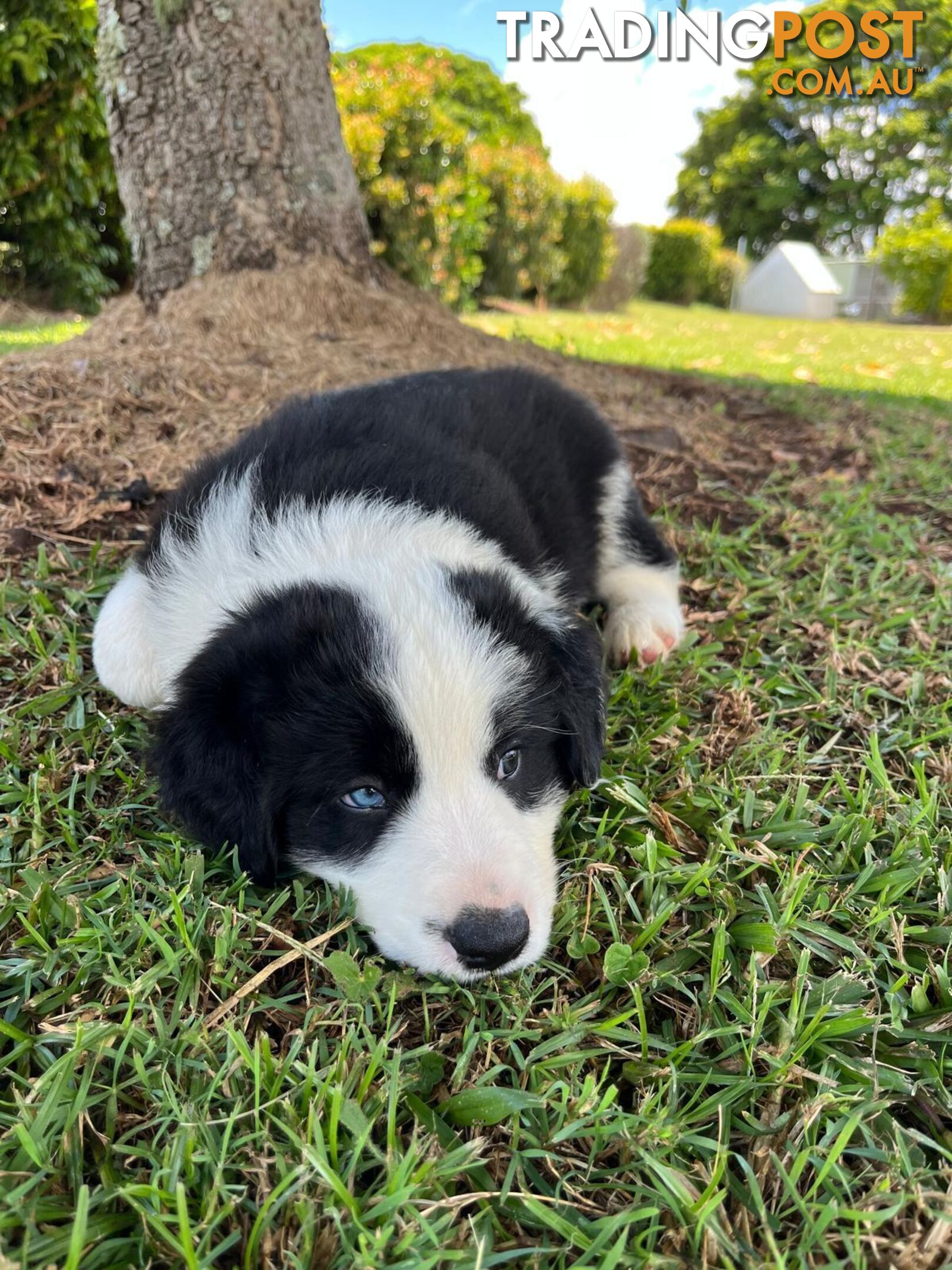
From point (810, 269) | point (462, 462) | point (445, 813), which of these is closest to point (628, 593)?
point (462, 462)

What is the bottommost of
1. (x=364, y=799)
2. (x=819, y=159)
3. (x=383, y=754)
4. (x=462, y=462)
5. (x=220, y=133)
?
(x=364, y=799)

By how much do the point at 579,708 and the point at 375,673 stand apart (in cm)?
55

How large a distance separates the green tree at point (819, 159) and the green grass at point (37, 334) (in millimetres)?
42277

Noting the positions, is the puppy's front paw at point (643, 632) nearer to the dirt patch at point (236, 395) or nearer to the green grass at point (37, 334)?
the dirt patch at point (236, 395)

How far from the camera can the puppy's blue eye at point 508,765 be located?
1.87 metres

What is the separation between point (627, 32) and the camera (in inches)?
240

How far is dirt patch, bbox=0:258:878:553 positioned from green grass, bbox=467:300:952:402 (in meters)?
2.13

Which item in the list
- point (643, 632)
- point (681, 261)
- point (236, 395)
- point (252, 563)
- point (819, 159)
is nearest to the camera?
point (252, 563)

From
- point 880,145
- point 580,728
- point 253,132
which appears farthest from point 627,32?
point 880,145

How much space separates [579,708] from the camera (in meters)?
2.01

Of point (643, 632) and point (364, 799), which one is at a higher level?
point (364, 799)

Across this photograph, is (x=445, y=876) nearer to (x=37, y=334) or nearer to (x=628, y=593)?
(x=628, y=593)

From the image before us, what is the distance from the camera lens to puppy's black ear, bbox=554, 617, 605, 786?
200 cm

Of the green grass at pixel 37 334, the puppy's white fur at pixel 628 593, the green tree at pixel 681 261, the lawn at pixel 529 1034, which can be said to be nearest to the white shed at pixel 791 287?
the green tree at pixel 681 261
